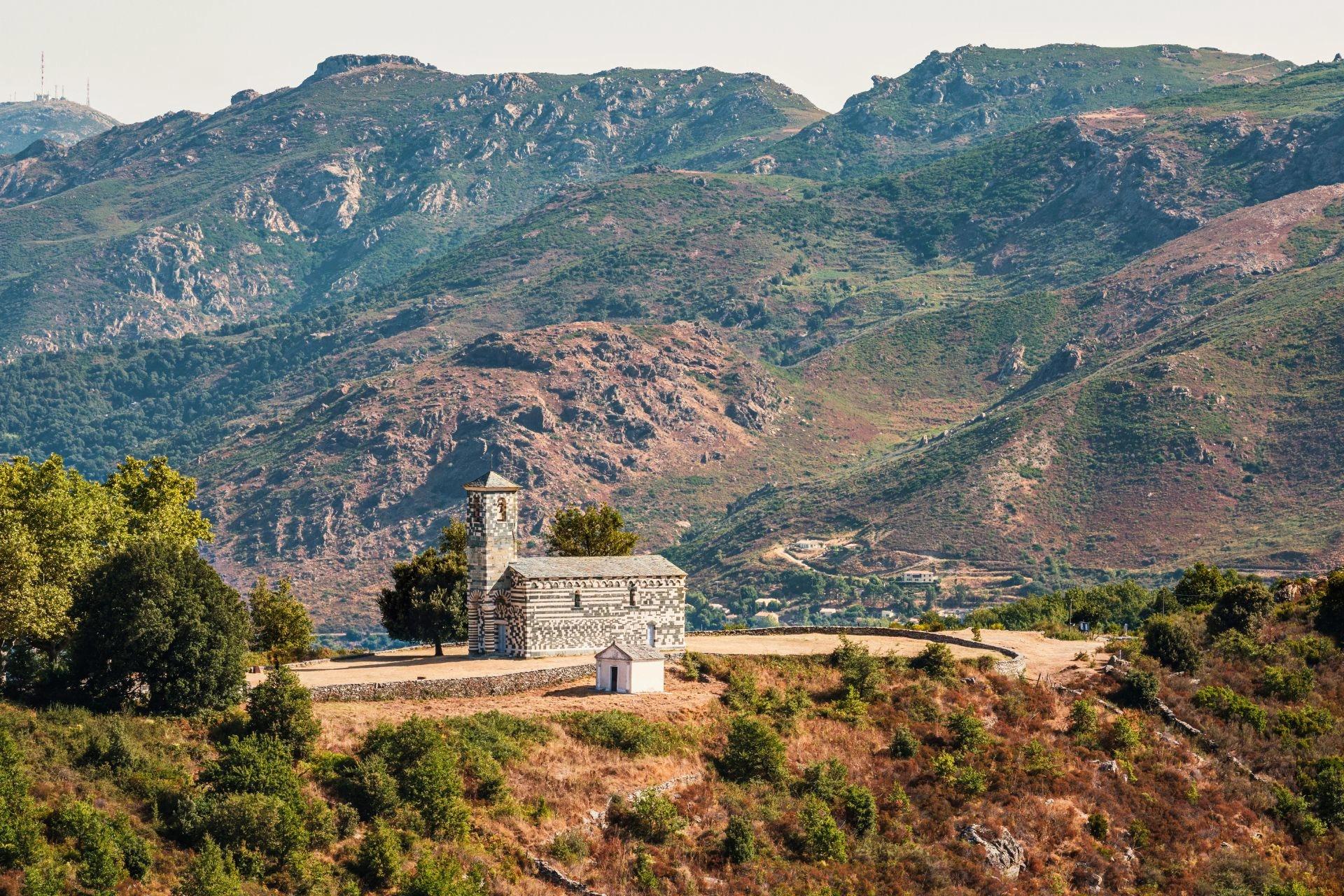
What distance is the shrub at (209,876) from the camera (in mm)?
63219

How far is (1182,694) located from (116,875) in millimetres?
48394

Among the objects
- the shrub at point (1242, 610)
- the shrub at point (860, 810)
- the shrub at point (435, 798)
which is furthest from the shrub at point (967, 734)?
the shrub at point (435, 798)

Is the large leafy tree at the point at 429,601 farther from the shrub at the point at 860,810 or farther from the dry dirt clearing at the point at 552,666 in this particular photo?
the shrub at the point at 860,810

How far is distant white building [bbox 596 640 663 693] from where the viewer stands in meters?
84.8

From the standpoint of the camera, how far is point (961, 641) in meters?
100

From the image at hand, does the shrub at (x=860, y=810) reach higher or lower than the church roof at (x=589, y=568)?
lower

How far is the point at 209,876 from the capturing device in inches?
2512

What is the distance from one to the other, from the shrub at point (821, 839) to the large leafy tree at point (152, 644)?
70.1 feet

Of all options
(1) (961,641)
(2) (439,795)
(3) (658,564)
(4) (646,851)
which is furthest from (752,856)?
(1) (961,641)

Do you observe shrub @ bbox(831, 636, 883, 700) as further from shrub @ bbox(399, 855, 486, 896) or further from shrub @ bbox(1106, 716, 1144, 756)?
shrub @ bbox(399, 855, 486, 896)

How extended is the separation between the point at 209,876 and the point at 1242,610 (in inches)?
2131

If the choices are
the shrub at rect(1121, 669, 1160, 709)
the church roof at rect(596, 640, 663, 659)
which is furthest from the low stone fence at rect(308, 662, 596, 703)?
the shrub at rect(1121, 669, 1160, 709)

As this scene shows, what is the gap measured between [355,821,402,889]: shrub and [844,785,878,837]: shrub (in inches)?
732

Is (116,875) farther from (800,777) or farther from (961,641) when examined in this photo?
(961,641)
